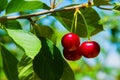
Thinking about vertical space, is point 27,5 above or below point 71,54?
above

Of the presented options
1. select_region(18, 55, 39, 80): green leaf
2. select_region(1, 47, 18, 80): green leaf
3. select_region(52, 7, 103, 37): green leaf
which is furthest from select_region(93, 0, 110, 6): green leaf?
select_region(1, 47, 18, 80): green leaf

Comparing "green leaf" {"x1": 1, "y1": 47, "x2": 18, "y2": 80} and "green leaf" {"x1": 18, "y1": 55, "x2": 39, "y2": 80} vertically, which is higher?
"green leaf" {"x1": 18, "y1": 55, "x2": 39, "y2": 80}

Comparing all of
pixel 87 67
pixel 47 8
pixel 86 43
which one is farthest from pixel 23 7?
pixel 87 67

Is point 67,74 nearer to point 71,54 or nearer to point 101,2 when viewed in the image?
point 71,54

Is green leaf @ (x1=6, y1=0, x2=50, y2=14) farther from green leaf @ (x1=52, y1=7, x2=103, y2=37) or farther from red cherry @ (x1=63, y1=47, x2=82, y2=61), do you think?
red cherry @ (x1=63, y1=47, x2=82, y2=61)

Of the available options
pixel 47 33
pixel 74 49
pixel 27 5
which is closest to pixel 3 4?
pixel 27 5

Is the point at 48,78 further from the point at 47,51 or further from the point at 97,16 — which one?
the point at 97,16
